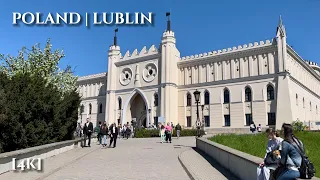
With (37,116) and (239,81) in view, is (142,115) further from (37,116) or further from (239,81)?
(37,116)

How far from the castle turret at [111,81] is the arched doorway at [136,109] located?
2639 mm

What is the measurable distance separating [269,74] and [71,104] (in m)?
27.2

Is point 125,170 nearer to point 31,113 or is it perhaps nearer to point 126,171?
point 126,171

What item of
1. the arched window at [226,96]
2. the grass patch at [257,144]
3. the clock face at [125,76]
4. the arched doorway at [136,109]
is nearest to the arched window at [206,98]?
the arched window at [226,96]

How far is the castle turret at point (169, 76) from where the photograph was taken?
4350 centimetres

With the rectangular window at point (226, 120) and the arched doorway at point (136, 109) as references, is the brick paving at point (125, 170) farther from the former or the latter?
the arched doorway at point (136, 109)

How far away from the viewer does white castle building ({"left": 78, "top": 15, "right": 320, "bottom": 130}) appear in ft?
124

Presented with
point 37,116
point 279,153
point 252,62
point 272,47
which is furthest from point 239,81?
point 279,153

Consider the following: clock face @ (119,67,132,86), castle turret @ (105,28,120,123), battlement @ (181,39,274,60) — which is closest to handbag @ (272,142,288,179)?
battlement @ (181,39,274,60)

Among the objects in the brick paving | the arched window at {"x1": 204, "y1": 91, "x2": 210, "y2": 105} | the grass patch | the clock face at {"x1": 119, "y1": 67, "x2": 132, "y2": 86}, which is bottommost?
the brick paving

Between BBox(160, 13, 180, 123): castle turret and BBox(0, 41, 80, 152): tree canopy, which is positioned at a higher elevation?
BBox(160, 13, 180, 123): castle turret

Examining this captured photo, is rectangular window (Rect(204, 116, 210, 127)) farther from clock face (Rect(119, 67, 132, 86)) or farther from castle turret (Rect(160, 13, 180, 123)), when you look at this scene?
clock face (Rect(119, 67, 132, 86))

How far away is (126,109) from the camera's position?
4916cm

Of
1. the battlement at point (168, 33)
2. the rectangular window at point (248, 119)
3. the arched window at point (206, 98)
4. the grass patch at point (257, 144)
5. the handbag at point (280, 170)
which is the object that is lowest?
the grass patch at point (257, 144)
